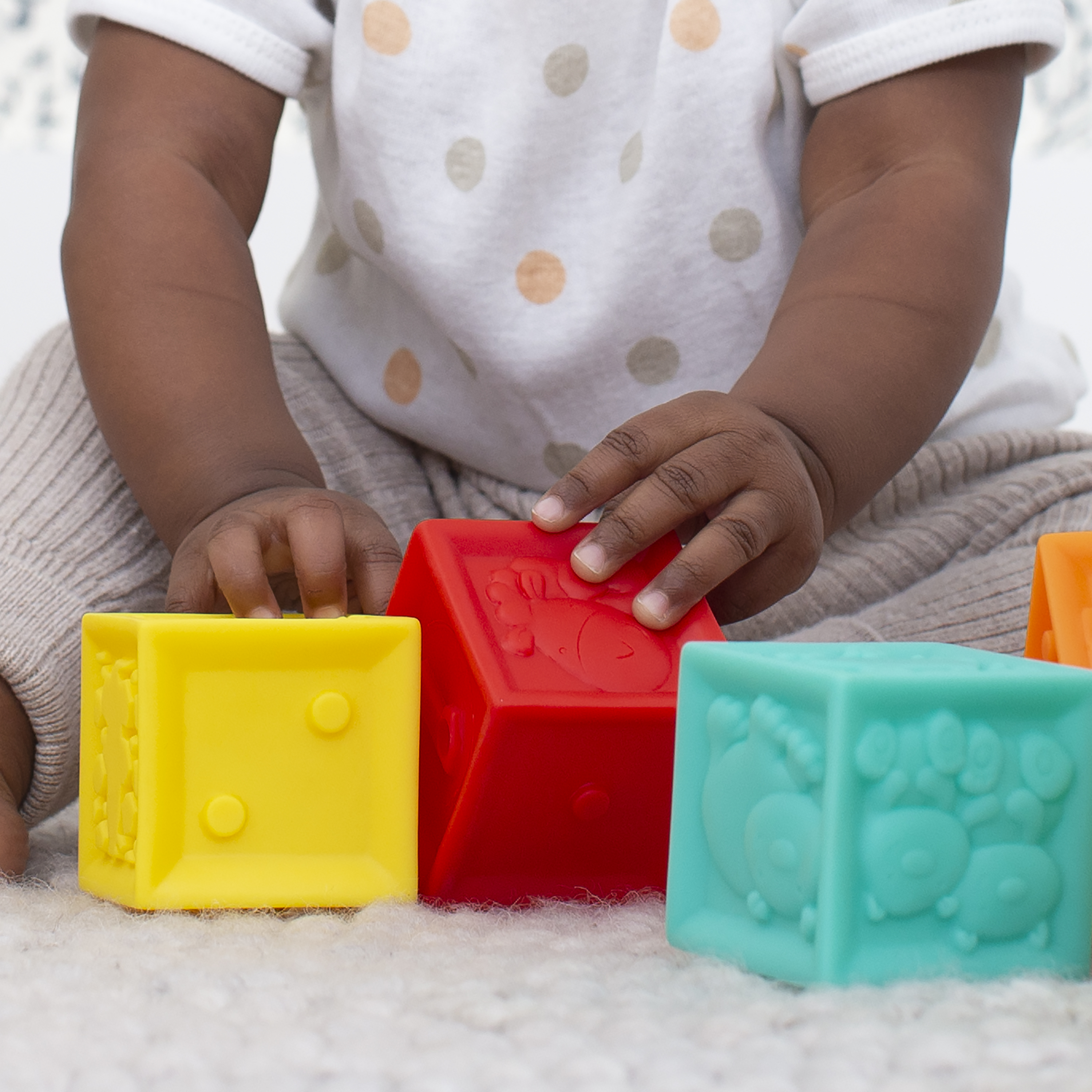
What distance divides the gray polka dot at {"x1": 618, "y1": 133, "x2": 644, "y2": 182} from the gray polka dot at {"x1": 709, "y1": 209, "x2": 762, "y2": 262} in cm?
5

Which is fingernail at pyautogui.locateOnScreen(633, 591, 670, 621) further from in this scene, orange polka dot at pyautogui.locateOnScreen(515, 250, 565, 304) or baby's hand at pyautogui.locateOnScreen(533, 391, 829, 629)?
orange polka dot at pyautogui.locateOnScreen(515, 250, 565, 304)

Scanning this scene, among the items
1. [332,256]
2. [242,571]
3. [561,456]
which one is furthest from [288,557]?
[332,256]

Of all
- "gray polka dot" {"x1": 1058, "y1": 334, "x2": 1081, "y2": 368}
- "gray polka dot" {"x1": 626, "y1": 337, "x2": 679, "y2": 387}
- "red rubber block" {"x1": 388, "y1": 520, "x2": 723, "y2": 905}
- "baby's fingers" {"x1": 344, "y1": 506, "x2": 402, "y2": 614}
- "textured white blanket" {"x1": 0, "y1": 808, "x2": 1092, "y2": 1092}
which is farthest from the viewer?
"gray polka dot" {"x1": 1058, "y1": 334, "x2": 1081, "y2": 368}

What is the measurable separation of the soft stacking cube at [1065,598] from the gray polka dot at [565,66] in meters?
0.41

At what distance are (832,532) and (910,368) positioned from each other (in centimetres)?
8

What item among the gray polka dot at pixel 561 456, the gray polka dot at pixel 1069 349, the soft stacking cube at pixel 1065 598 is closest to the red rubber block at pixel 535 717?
the soft stacking cube at pixel 1065 598

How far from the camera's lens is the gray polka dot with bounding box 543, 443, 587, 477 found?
0.70 meters

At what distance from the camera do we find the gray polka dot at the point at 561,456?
0.70m

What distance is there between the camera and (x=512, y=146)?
687 mm

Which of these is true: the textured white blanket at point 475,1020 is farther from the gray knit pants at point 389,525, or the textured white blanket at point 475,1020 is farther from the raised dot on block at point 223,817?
the gray knit pants at point 389,525

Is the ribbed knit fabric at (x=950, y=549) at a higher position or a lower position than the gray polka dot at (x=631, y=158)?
lower

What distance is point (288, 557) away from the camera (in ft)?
1.61

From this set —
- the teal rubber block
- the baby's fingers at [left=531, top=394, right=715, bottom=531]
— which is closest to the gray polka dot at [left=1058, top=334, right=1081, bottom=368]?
the baby's fingers at [left=531, top=394, right=715, bottom=531]

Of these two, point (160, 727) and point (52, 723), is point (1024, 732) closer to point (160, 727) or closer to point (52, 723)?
point (160, 727)
